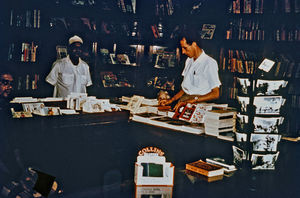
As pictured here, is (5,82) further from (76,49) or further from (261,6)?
(261,6)

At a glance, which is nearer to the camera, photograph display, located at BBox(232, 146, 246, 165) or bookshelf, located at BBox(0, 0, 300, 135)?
photograph display, located at BBox(232, 146, 246, 165)

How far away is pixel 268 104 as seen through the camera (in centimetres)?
251

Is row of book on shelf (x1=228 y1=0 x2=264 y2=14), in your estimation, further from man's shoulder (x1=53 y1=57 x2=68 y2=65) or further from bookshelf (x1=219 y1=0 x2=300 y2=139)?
man's shoulder (x1=53 y1=57 x2=68 y2=65)

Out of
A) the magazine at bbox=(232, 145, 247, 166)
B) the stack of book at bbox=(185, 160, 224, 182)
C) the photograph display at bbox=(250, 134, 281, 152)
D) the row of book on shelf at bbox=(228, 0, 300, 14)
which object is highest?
the row of book on shelf at bbox=(228, 0, 300, 14)

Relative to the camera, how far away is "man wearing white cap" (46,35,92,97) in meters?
5.52

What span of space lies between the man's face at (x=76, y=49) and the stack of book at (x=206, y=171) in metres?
3.81

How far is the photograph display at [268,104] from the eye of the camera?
250cm

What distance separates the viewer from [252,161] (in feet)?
8.08

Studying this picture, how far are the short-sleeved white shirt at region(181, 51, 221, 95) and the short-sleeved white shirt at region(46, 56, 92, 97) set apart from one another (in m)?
1.84

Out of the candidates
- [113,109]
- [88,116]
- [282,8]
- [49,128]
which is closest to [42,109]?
[49,128]

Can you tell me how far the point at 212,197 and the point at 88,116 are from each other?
263cm

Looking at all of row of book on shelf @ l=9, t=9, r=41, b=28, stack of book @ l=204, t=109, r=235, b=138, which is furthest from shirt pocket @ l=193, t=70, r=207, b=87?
row of book on shelf @ l=9, t=9, r=41, b=28

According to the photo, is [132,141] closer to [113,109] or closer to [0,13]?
[113,109]

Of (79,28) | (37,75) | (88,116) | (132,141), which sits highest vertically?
(79,28)
